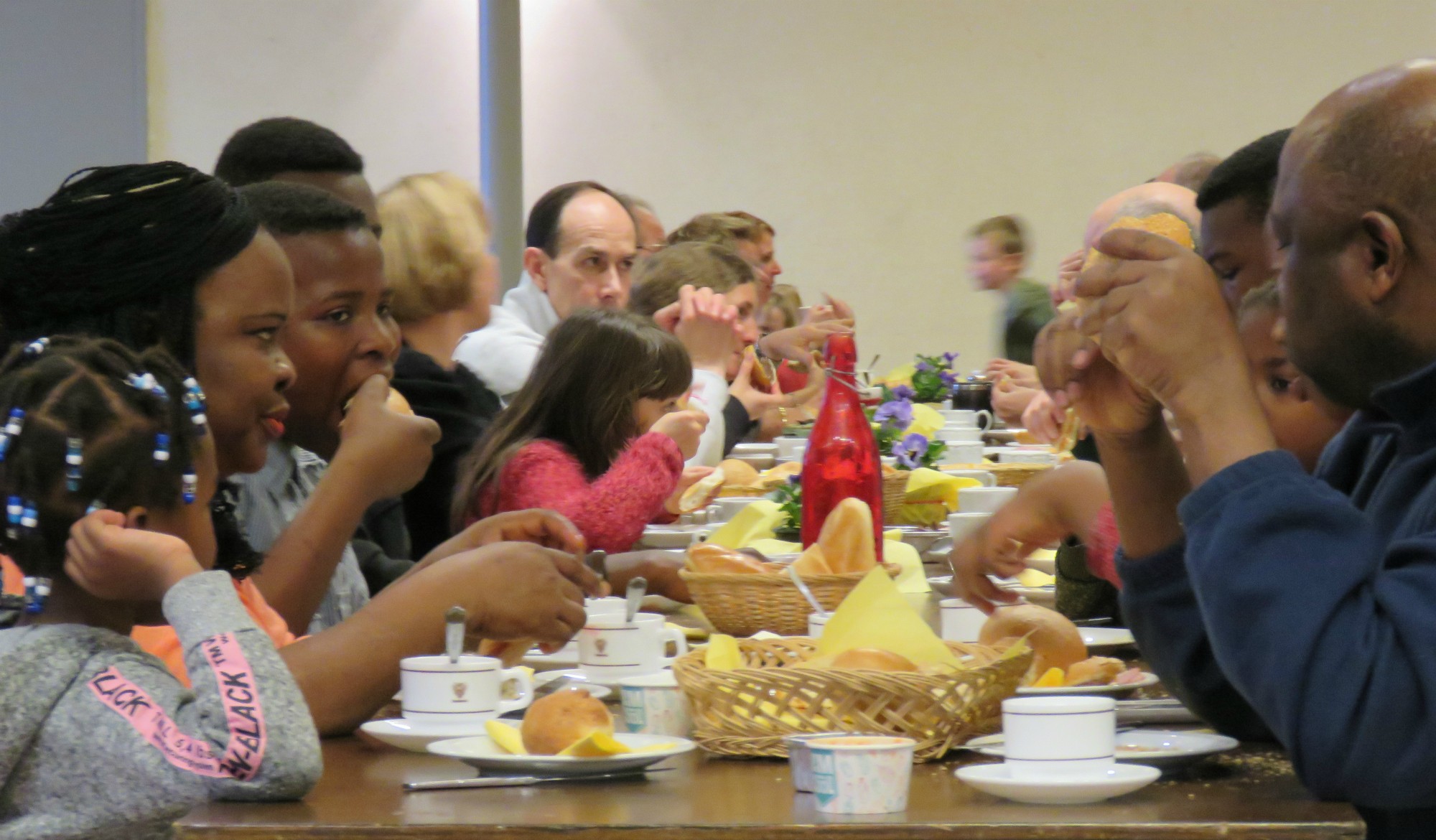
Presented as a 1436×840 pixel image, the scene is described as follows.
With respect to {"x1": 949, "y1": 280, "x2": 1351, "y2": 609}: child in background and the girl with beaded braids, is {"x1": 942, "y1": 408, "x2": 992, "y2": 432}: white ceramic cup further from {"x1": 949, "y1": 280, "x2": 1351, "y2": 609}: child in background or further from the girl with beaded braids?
the girl with beaded braids

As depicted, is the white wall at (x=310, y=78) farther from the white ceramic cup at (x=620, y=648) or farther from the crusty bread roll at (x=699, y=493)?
the white ceramic cup at (x=620, y=648)

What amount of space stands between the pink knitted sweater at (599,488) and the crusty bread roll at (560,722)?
1.49 m

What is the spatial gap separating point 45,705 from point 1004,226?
762cm

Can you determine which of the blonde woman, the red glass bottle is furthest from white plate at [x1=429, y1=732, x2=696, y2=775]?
the blonde woman

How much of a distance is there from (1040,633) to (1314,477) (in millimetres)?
436

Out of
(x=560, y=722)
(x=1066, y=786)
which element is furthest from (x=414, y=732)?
(x=1066, y=786)

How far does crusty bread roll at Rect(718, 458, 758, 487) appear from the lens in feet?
11.7

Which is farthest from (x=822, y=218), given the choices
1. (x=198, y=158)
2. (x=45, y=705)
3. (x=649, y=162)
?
(x=45, y=705)

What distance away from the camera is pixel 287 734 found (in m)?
1.19

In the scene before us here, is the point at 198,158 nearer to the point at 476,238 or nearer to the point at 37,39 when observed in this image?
the point at 37,39

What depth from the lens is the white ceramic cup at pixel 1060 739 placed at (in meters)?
1.10

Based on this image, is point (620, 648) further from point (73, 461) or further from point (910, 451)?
point (910, 451)

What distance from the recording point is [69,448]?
4.45 feet

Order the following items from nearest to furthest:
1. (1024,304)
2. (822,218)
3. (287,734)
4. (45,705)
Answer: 1. (287,734)
2. (45,705)
3. (1024,304)
4. (822,218)
